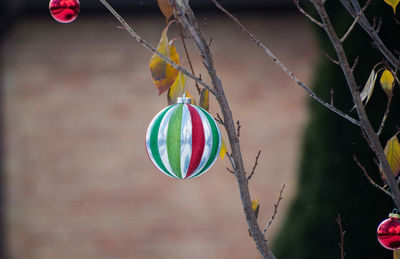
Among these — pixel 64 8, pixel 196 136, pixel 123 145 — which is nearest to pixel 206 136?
pixel 196 136

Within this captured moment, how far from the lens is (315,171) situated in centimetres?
305

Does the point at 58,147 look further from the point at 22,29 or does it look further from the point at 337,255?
the point at 337,255

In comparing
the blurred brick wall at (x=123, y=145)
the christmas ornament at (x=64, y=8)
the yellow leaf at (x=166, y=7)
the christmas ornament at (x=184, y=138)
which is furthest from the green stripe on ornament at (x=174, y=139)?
the blurred brick wall at (x=123, y=145)

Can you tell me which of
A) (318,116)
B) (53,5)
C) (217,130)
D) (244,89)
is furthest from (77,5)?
(244,89)

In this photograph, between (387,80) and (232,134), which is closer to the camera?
(232,134)

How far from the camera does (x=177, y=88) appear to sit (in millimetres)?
1775

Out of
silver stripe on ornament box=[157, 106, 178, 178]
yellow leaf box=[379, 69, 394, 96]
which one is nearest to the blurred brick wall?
yellow leaf box=[379, 69, 394, 96]

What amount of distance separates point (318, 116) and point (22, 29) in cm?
423

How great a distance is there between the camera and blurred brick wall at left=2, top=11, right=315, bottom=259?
19.9 feet

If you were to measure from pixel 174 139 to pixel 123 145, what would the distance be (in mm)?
4491

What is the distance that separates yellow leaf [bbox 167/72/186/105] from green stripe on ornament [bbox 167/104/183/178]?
→ 95 millimetres

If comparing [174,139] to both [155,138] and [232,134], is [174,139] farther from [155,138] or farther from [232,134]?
[232,134]

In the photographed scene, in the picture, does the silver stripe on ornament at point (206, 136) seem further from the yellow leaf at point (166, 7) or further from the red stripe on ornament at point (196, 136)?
the yellow leaf at point (166, 7)

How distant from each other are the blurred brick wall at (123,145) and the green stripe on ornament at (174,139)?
4336 millimetres
